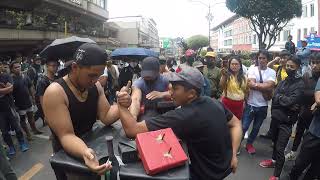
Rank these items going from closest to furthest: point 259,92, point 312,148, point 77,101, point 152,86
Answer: point 77,101 < point 312,148 < point 152,86 < point 259,92

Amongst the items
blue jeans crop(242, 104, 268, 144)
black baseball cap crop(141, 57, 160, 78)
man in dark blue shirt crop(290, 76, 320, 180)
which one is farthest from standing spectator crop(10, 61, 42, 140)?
man in dark blue shirt crop(290, 76, 320, 180)

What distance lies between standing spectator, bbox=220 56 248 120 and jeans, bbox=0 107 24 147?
395 centimetres

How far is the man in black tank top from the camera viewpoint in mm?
2389

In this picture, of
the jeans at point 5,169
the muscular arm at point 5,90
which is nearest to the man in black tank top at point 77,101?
the jeans at point 5,169

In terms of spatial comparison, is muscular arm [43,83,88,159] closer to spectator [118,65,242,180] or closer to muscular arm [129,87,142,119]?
spectator [118,65,242,180]

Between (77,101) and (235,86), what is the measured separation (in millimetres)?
4438

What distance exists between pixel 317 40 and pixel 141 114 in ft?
48.3

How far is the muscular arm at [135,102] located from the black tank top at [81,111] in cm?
79

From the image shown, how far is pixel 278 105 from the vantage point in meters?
5.52

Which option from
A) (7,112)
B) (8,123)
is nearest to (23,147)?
(8,123)

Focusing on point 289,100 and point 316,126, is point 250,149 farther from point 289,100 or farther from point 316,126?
point 316,126

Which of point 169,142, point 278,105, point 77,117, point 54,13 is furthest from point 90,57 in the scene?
point 54,13

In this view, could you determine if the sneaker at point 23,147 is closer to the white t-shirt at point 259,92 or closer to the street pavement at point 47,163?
the street pavement at point 47,163

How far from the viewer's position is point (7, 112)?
22.5 ft
